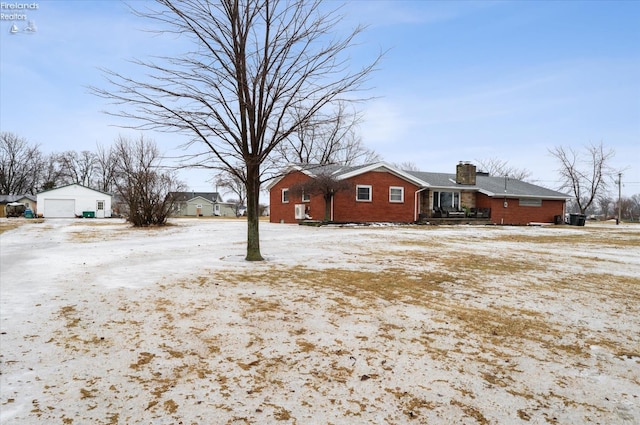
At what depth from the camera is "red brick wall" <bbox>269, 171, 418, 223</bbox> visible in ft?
80.0

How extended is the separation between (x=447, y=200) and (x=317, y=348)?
27.6 metres

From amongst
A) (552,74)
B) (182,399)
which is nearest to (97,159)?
(552,74)

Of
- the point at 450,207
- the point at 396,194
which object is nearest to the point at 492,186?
the point at 450,207

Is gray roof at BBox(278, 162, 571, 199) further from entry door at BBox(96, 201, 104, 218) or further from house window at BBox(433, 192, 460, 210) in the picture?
entry door at BBox(96, 201, 104, 218)

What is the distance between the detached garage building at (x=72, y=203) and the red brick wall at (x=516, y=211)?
4462cm

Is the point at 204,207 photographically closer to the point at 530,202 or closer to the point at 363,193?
the point at 363,193

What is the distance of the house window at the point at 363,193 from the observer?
2488 cm

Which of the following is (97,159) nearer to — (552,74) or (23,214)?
(23,214)

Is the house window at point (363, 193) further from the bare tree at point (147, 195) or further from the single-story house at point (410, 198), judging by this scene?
the bare tree at point (147, 195)

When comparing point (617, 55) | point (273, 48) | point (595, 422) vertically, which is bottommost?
point (595, 422)

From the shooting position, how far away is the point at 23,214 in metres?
44.3

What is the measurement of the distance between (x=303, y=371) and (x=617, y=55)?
57.9 feet

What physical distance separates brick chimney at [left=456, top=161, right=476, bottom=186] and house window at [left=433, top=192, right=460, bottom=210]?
161 centimetres

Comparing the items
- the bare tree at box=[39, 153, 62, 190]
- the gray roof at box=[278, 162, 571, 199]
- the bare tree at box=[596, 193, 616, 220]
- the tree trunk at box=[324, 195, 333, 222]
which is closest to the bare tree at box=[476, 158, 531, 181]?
the bare tree at box=[596, 193, 616, 220]
